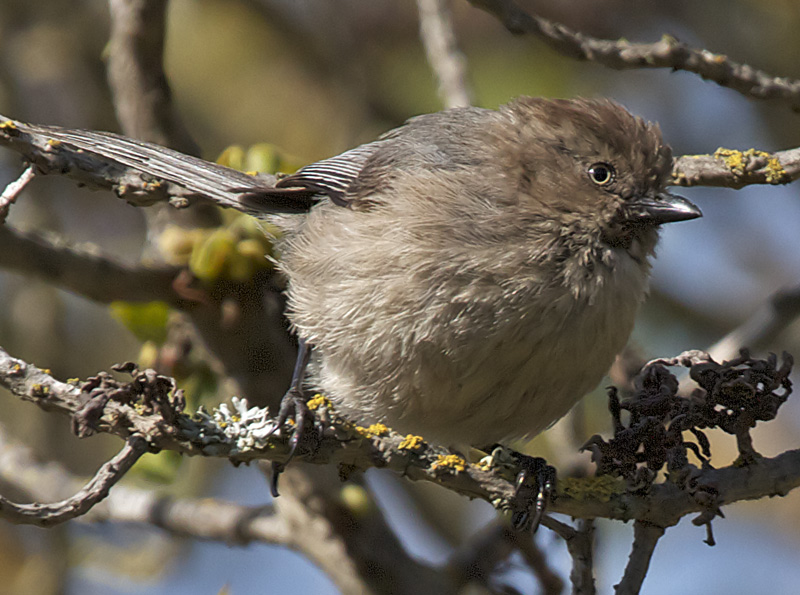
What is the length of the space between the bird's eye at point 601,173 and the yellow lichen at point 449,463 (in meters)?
1.43

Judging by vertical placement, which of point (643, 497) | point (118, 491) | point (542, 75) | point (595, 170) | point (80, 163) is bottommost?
point (643, 497)

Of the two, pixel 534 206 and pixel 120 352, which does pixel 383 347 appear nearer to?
pixel 534 206

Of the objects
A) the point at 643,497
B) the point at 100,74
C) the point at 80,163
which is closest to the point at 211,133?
the point at 100,74

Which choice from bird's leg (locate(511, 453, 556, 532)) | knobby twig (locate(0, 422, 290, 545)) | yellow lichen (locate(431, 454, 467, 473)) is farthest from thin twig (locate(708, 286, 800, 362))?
knobby twig (locate(0, 422, 290, 545))

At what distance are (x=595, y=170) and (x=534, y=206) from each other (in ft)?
1.10

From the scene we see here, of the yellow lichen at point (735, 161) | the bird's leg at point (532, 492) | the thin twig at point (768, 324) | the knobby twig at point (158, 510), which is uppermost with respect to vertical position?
the yellow lichen at point (735, 161)

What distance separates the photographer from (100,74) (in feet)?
Answer: 20.1

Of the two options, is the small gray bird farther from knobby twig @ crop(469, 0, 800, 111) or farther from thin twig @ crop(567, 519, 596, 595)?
thin twig @ crop(567, 519, 596, 595)

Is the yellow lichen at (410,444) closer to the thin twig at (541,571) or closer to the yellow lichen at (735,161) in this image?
the thin twig at (541,571)

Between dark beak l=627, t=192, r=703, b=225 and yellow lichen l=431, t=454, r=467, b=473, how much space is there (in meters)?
1.35

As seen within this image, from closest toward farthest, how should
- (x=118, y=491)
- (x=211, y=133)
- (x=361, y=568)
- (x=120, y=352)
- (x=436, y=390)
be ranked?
(x=436, y=390), (x=361, y=568), (x=118, y=491), (x=120, y=352), (x=211, y=133)

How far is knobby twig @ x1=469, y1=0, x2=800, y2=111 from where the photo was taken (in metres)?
3.78

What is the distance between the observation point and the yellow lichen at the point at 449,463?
9.61 feet

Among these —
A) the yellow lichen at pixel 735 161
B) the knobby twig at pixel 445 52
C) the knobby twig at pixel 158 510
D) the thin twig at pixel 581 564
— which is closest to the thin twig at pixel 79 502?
the thin twig at pixel 581 564
